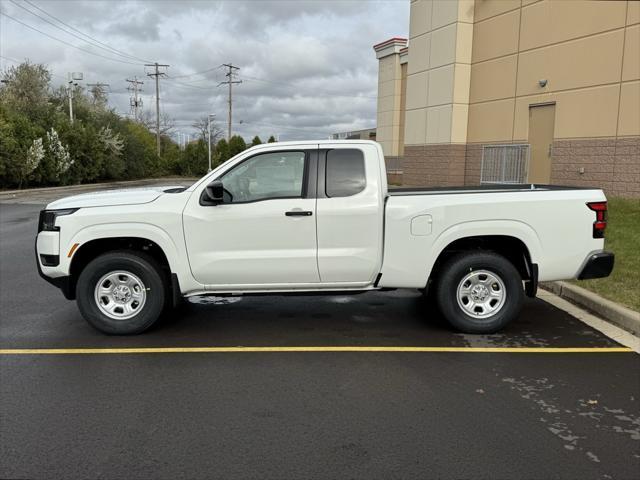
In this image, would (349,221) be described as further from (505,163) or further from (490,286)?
(505,163)

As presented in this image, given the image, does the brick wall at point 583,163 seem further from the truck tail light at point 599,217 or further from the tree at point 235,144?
the tree at point 235,144

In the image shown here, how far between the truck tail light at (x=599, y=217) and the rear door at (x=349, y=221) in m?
2.13

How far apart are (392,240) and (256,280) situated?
144cm

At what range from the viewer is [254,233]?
5703mm

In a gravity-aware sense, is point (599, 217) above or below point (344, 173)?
below

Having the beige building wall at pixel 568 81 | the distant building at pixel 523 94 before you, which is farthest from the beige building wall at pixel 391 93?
the beige building wall at pixel 568 81

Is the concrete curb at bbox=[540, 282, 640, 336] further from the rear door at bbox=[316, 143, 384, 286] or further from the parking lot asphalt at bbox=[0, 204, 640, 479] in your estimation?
the rear door at bbox=[316, 143, 384, 286]

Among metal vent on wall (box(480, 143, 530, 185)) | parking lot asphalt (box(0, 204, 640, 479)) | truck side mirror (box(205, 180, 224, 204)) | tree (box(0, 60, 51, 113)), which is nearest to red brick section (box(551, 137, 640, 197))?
metal vent on wall (box(480, 143, 530, 185))

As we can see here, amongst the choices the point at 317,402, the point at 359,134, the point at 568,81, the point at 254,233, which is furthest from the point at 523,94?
the point at 359,134

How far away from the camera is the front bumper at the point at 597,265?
18.9 feet

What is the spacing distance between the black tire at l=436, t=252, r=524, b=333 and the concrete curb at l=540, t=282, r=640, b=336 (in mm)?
1208

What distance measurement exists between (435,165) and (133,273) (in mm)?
19741

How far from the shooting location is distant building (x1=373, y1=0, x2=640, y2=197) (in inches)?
626

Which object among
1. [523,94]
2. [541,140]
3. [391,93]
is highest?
[391,93]
